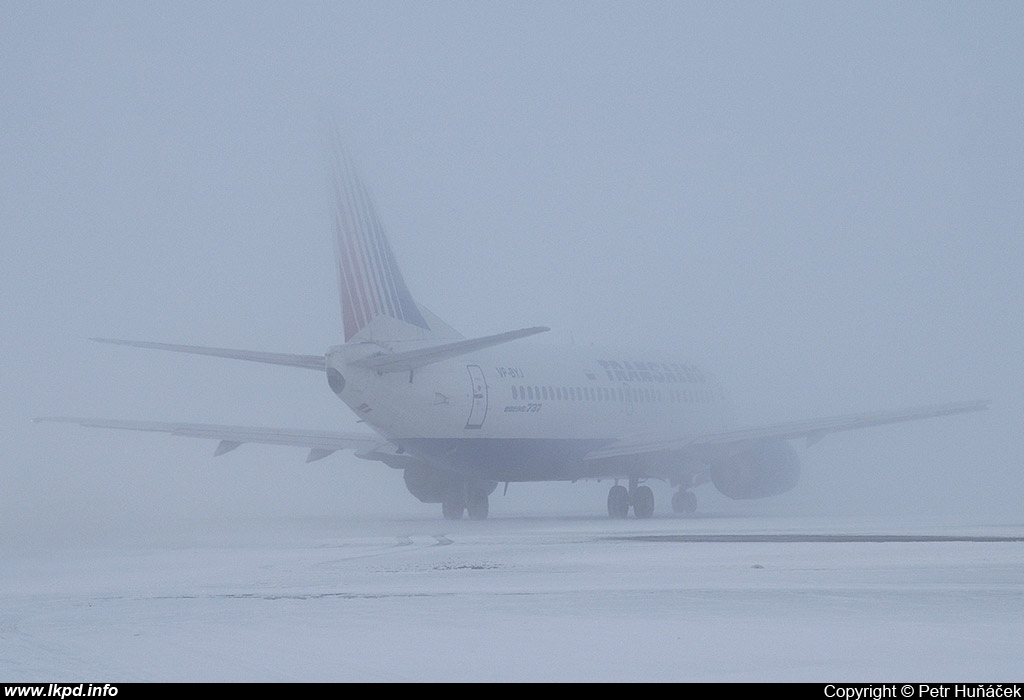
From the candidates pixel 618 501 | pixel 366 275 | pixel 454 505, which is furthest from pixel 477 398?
pixel 618 501

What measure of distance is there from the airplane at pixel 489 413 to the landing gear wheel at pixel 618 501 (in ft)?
0.11

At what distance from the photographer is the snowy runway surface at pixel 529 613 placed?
8570 millimetres

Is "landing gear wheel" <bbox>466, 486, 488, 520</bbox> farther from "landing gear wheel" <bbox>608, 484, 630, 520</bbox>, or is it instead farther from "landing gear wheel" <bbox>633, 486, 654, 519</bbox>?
"landing gear wheel" <bbox>633, 486, 654, 519</bbox>

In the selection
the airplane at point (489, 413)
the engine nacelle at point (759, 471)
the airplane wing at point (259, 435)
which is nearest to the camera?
the airplane at point (489, 413)

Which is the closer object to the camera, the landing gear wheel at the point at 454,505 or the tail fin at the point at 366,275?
the tail fin at the point at 366,275

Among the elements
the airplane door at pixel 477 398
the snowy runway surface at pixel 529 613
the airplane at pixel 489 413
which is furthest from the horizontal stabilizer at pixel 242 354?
the snowy runway surface at pixel 529 613

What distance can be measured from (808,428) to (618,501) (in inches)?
200

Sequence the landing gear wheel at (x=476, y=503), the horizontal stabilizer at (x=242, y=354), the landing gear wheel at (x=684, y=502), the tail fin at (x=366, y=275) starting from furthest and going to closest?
the landing gear wheel at (x=684, y=502), the landing gear wheel at (x=476, y=503), the tail fin at (x=366, y=275), the horizontal stabilizer at (x=242, y=354)

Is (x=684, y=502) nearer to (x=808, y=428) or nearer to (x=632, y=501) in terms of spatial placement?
(x=632, y=501)

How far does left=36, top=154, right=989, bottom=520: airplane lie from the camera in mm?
27578

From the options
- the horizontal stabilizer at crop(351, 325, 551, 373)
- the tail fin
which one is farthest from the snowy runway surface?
the tail fin

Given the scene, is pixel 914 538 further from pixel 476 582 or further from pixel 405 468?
pixel 405 468

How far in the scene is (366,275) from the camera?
28.2 metres

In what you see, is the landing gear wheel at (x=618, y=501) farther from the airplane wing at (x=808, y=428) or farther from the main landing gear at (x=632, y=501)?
the airplane wing at (x=808, y=428)
